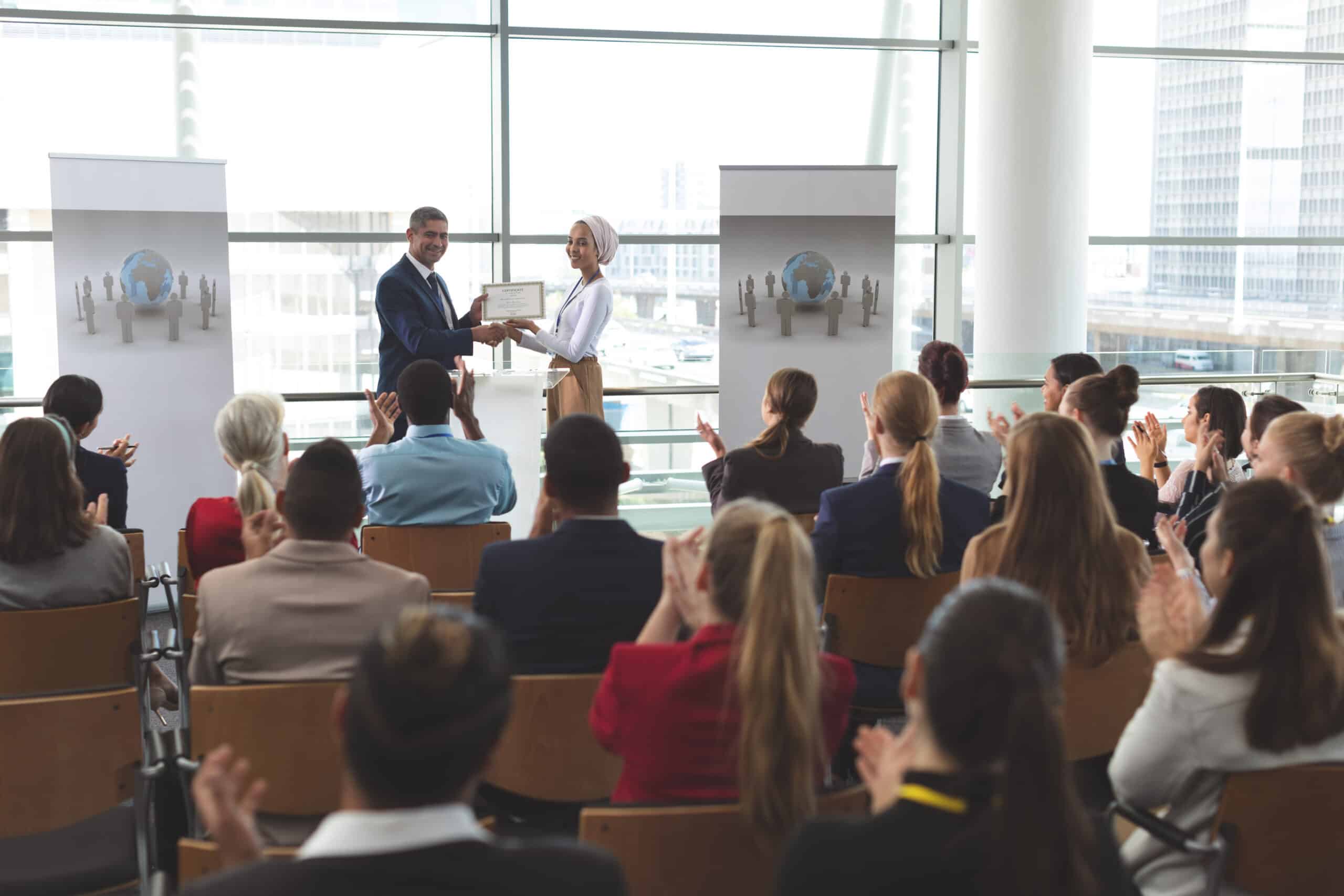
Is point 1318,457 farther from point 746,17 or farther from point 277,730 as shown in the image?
point 746,17

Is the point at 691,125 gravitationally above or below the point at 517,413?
above

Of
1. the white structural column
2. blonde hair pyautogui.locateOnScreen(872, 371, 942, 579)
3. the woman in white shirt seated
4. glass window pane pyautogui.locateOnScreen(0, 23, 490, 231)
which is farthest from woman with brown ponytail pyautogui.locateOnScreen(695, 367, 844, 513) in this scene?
glass window pane pyautogui.locateOnScreen(0, 23, 490, 231)

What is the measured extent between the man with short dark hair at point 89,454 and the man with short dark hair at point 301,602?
189 cm

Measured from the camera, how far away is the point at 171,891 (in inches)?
80.1

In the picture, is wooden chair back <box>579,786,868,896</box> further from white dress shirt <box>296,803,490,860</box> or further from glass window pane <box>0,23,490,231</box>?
glass window pane <box>0,23,490,231</box>

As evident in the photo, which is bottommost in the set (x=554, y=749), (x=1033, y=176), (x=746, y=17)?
(x=554, y=749)

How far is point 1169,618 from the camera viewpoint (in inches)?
86.6

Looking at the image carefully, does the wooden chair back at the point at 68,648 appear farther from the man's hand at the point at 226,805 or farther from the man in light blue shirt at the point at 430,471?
the man's hand at the point at 226,805

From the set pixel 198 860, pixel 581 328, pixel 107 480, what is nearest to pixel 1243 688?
pixel 198 860

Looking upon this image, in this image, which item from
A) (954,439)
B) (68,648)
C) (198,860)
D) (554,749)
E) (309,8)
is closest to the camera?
(198,860)

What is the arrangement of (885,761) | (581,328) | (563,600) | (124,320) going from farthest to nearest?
1. (124,320)
2. (581,328)
3. (563,600)
4. (885,761)

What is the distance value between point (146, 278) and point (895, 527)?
13.9ft

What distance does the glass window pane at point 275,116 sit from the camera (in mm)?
7250

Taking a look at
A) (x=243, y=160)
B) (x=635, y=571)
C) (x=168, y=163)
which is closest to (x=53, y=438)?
Result: (x=635, y=571)
